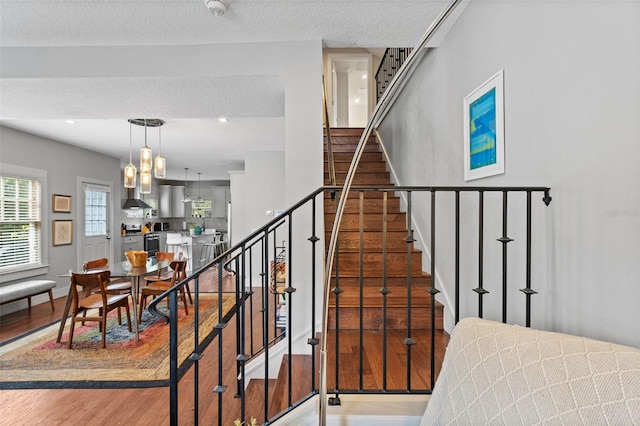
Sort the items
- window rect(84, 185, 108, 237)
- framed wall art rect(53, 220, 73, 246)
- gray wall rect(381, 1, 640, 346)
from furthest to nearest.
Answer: window rect(84, 185, 108, 237), framed wall art rect(53, 220, 73, 246), gray wall rect(381, 1, 640, 346)

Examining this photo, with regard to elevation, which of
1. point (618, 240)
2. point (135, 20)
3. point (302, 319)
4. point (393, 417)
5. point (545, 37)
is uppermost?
point (135, 20)

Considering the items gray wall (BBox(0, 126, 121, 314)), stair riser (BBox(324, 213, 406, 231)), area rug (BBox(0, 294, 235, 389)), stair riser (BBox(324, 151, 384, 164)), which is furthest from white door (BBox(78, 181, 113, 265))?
stair riser (BBox(324, 213, 406, 231))

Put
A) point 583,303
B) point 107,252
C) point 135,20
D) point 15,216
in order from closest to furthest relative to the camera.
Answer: point 583,303 < point 135,20 < point 15,216 < point 107,252

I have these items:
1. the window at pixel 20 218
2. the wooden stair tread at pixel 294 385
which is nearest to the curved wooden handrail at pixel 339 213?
the wooden stair tread at pixel 294 385

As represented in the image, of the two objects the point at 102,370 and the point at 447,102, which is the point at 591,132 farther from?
the point at 102,370

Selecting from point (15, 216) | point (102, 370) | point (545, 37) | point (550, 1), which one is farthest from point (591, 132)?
point (15, 216)

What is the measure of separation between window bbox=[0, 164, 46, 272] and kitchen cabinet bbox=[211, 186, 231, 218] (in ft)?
18.5

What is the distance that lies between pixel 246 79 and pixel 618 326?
2.75m

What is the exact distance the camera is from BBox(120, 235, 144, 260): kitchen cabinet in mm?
8141

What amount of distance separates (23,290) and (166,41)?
4.24m

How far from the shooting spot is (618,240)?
1172 millimetres

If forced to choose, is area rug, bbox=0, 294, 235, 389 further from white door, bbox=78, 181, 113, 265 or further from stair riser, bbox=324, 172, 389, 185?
white door, bbox=78, 181, 113, 265

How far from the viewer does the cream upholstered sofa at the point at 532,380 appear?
0.87 meters

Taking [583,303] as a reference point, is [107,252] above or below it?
below
